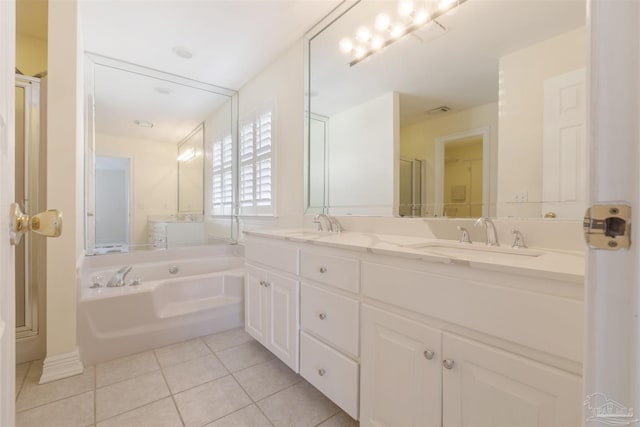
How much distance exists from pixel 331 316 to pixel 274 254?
0.56 m

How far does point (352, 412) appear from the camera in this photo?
3.85 feet

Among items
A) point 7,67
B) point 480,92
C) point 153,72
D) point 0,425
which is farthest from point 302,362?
point 153,72

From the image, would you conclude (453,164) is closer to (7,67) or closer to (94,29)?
(7,67)

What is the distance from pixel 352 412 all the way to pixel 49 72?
243cm

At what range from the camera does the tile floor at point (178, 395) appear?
1325mm

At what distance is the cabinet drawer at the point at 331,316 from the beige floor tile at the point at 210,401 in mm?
540

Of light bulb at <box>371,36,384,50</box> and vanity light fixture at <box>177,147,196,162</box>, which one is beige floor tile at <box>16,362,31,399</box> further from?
light bulb at <box>371,36,384,50</box>

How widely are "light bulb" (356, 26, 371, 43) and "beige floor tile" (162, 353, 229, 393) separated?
2309 mm

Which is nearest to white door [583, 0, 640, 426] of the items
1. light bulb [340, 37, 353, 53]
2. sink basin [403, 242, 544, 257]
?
sink basin [403, 242, 544, 257]

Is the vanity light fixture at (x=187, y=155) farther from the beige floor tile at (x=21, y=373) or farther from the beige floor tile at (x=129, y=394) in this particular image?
the beige floor tile at (x=129, y=394)

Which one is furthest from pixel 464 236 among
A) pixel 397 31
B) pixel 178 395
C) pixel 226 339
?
pixel 226 339

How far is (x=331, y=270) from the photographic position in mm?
1281

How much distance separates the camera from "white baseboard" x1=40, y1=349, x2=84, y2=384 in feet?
5.25

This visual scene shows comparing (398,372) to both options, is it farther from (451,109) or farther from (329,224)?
(451,109)
